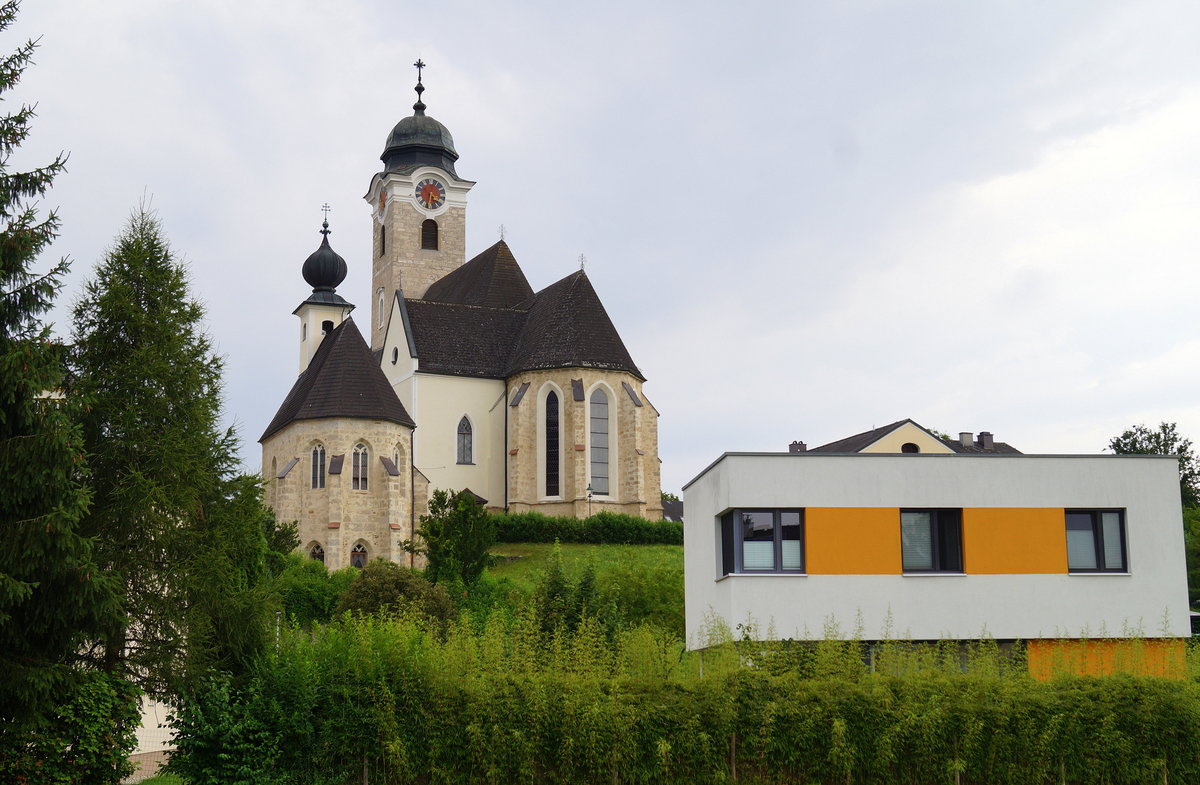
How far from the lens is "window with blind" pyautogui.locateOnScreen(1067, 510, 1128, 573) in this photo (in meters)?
24.2

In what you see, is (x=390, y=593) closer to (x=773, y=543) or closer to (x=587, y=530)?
(x=773, y=543)

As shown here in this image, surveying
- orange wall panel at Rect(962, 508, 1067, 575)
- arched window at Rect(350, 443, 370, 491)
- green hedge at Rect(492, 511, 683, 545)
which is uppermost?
arched window at Rect(350, 443, 370, 491)

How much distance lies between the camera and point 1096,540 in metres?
24.3

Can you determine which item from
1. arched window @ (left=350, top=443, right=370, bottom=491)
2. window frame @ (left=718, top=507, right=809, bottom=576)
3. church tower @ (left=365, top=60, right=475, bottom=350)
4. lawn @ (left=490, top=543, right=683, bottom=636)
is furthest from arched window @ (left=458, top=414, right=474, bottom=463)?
window frame @ (left=718, top=507, right=809, bottom=576)

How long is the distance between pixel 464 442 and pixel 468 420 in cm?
88

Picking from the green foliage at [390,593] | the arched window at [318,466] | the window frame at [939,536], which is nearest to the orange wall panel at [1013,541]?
the window frame at [939,536]

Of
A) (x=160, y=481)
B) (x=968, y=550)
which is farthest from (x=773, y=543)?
A: (x=160, y=481)

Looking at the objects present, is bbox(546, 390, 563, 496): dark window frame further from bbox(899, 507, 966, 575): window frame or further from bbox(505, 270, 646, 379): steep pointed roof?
bbox(899, 507, 966, 575): window frame

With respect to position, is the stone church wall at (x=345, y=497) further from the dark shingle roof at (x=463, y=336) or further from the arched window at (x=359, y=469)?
the dark shingle roof at (x=463, y=336)

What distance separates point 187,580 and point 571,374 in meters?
35.1

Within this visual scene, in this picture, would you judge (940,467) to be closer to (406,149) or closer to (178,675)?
(178,675)

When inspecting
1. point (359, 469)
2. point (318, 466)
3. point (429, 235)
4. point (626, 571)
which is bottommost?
point (626, 571)

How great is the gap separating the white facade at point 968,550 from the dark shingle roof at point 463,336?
3179cm

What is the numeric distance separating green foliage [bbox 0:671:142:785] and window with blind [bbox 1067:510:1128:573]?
51.8 ft
